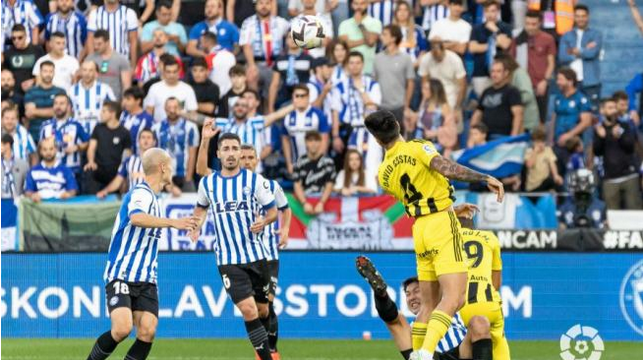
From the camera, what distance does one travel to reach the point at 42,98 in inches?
806

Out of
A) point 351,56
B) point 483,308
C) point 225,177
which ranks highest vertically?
point 351,56

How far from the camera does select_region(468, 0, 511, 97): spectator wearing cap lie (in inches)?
794

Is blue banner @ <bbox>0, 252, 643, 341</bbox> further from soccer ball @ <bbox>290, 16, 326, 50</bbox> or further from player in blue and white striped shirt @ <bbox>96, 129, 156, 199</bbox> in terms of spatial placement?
soccer ball @ <bbox>290, 16, 326, 50</bbox>

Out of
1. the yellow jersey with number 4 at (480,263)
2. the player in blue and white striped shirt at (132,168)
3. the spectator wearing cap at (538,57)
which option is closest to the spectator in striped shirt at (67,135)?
the player in blue and white striped shirt at (132,168)

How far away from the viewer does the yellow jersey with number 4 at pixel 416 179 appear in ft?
35.8

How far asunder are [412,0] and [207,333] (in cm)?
646

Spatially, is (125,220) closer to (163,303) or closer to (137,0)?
(163,303)

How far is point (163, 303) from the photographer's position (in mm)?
17562

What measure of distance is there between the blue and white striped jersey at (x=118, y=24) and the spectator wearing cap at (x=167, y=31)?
0.71ft

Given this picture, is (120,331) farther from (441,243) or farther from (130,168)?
(130,168)

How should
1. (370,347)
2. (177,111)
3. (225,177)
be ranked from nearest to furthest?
(225,177) < (370,347) < (177,111)

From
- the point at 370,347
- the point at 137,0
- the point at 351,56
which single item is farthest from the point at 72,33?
the point at 370,347

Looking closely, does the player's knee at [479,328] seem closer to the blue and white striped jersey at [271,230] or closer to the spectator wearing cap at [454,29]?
the blue and white striped jersey at [271,230]

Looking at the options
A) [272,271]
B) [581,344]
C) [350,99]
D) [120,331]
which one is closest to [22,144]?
[350,99]
